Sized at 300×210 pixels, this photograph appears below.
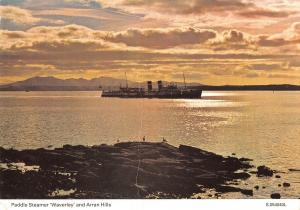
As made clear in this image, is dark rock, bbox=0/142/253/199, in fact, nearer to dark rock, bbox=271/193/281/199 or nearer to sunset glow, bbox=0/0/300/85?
dark rock, bbox=271/193/281/199

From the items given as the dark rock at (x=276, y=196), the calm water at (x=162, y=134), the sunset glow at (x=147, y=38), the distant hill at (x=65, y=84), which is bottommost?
the dark rock at (x=276, y=196)

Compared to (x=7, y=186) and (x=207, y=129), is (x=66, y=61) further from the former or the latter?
(x=207, y=129)

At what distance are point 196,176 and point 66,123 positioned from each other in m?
1.63

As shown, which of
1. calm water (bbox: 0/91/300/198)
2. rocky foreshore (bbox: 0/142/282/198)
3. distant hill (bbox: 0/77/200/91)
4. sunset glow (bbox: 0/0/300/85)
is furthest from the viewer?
distant hill (bbox: 0/77/200/91)

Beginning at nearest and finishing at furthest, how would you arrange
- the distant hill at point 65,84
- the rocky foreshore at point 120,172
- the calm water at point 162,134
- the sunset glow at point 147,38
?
the rocky foreshore at point 120,172
the sunset glow at point 147,38
the calm water at point 162,134
the distant hill at point 65,84

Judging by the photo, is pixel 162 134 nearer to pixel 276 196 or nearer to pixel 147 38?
pixel 147 38

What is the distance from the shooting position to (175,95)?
6012 millimetres

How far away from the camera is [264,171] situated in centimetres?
452

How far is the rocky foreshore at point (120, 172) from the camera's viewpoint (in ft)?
13.5

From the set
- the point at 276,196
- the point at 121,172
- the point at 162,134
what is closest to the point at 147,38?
the point at 162,134

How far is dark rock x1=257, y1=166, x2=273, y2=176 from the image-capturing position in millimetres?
4512

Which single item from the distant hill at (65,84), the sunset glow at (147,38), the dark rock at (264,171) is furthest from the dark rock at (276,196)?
the distant hill at (65,84)

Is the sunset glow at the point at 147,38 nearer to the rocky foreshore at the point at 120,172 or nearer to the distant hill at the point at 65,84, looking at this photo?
the distant hill at the point at 65,84

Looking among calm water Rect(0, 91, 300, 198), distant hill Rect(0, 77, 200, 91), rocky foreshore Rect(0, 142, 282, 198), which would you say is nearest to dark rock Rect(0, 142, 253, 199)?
rocky foreshore Rect(0, 142, 282, 198)
